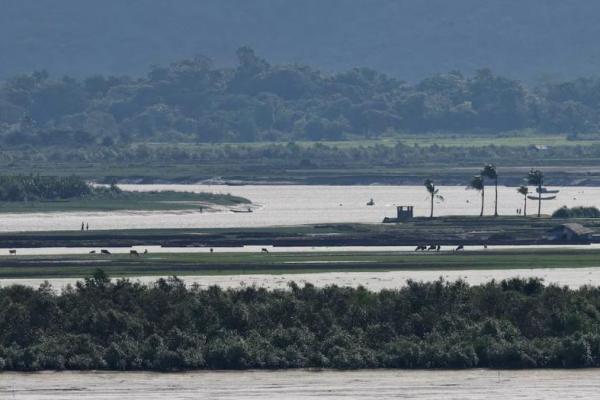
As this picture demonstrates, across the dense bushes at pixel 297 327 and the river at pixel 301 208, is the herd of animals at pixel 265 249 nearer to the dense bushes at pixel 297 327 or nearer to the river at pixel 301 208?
the river at pixel 301 208

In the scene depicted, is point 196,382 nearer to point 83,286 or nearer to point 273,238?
point 83,286

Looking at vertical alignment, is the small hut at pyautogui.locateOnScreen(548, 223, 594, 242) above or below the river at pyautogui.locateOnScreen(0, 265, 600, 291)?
above

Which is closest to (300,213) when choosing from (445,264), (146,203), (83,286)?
(146,203)

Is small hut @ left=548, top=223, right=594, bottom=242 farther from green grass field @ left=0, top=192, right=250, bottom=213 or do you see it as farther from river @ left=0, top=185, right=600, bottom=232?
green grass field @ left=0, top=192, right=250, bottom=213

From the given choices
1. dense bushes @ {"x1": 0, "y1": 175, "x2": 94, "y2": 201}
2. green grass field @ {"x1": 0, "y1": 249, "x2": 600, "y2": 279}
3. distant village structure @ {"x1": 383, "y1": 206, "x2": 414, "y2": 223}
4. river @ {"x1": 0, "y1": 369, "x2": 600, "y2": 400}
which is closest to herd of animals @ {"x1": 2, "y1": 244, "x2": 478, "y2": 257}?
green grass field @ {"x1": 0, "y1": 249, "x2": 600, "y2": 279}

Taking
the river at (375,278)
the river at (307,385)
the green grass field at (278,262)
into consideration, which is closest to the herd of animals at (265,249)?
the green grass field at (278,262)

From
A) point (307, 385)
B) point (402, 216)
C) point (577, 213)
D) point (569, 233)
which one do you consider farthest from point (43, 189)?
point (307, 385)
